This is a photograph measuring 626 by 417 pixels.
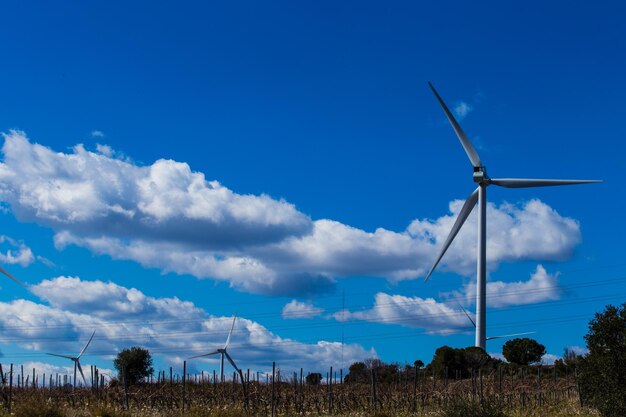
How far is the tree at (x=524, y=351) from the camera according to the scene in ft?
328

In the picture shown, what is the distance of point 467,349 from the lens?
82.6 m

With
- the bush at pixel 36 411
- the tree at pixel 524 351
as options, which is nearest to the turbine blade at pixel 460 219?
the tree at pixel 524 351

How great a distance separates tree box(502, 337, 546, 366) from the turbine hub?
1019 inches

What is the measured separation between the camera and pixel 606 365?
40.1 meters

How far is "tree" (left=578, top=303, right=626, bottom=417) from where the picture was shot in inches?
1561

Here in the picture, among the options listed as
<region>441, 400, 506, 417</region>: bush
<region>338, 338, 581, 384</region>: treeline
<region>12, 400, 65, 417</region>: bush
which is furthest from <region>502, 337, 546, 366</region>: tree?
<region>12, 400, 65, 417</region>: bush

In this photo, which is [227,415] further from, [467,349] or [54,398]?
[467,349]

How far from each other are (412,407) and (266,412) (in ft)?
A: 29.4

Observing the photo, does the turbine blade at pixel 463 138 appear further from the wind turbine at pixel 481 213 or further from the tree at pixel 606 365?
the tree at pixel 606 365

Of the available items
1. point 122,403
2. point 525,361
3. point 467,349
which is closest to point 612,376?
point 122,403

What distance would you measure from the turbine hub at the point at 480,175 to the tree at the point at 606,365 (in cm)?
4445

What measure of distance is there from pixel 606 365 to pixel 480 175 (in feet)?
155

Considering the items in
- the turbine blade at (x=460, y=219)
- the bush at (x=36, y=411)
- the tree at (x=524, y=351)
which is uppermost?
the turbine blade at (x=460, y=219)

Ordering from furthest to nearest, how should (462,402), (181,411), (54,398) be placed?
1. (54,398)
2. (181,411)
3. (462,402)
